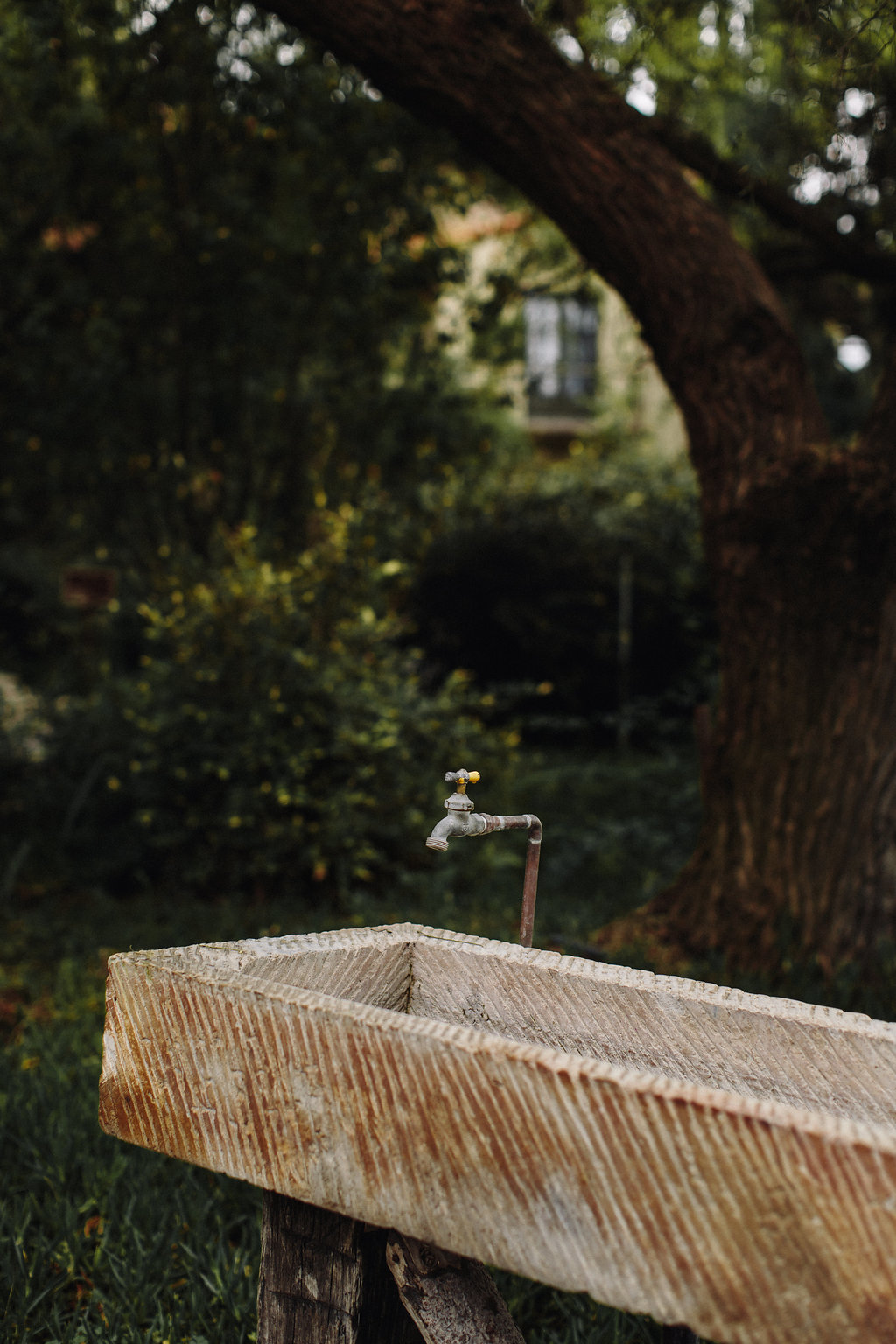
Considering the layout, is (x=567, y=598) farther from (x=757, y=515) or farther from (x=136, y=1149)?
(x=136, y=1149)

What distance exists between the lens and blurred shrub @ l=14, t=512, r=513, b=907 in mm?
4652

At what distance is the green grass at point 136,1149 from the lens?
2049mm

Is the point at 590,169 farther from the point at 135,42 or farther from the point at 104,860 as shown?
the point at 104,860

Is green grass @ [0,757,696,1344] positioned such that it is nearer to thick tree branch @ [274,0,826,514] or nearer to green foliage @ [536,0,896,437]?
thick tree branch @ [274,0,826,514]

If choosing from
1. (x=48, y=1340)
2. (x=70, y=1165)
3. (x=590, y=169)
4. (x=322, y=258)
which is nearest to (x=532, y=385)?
(x=322, y=258)

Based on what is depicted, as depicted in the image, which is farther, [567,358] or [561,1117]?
[567,358]

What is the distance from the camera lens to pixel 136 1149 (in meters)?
2.65

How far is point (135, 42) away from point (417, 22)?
2981mm

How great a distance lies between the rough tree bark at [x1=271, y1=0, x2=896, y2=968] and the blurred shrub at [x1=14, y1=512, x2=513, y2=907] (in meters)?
1.75

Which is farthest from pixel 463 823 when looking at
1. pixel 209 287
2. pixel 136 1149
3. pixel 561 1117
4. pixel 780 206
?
pixel 209 287

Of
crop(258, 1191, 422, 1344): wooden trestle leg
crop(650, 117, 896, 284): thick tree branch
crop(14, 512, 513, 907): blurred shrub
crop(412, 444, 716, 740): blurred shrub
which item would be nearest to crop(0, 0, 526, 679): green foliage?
crop(14, 512, 513, 907): blurred shrub

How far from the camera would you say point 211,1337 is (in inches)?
77.6

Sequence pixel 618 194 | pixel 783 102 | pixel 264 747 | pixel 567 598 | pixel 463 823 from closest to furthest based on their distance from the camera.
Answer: pixel 463 823 → pixel 618 194 → pixel 264 747 → pixel 783 102 → pixel 567 598

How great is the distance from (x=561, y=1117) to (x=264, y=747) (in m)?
3.58
